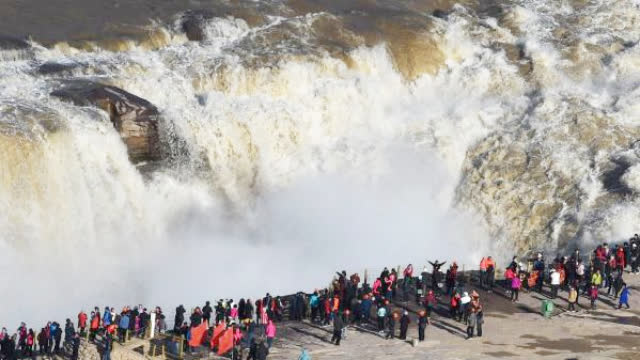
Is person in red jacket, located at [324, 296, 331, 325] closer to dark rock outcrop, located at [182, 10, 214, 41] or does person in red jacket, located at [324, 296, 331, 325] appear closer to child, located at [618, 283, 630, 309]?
child, located at [618, 283, 630, 309]

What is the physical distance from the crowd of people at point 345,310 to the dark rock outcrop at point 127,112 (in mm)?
9909

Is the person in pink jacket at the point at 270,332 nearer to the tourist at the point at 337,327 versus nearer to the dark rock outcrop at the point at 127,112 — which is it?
the tourist at the point at 337,327

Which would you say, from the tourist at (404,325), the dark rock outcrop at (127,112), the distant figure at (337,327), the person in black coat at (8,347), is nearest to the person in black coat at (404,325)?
the tourist at (404,325)

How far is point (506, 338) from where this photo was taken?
34688 mm

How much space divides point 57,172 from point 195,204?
7.03 meters

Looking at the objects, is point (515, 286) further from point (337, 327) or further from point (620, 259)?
point (337, 327)

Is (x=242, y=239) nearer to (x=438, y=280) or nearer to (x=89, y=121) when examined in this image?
(x=89, y=121)

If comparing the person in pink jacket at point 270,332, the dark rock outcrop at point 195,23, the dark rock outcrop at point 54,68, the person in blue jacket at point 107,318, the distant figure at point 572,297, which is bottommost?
the person in pink jacket at point 270,332

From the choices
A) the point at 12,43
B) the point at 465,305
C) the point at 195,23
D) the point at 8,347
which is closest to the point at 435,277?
the point at 465,305

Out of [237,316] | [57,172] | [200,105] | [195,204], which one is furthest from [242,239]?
[237,316]

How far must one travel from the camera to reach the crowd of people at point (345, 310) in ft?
108

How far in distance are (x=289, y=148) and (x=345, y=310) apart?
1649cm

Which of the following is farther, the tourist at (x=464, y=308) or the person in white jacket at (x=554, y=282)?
the person in white jacket at (x=554, y=282)

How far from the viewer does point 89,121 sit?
142ft
